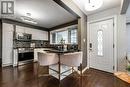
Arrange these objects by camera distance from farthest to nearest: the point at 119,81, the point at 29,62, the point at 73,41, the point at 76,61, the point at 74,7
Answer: the point at 29,62, the point at 73,41, the point at 74,7, the point at 76,61, the point at 119,81

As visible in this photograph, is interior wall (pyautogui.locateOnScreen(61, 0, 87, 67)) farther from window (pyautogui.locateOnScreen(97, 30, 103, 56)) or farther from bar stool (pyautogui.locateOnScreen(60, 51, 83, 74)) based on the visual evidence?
bar stool (pyautogui.locateOnScreen(60, 51, 83, 74))

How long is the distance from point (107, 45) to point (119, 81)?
6.64 feet

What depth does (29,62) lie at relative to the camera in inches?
211

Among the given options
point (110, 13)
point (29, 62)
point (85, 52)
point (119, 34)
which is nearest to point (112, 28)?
point (119, 34)

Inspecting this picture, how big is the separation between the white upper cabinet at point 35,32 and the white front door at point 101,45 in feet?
12.1

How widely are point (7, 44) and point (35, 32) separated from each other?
1.93m

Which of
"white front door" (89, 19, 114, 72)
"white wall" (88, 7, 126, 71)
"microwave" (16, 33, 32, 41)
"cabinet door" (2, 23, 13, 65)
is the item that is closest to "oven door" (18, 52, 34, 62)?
"cabinet door" (2, 23, 13, 65)

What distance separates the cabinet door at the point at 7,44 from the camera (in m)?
4.47

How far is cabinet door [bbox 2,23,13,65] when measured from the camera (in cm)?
447

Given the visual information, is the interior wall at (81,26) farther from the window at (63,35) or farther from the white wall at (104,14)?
the window at (63,35)

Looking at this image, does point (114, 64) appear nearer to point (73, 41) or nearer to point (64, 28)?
point (73, 41)

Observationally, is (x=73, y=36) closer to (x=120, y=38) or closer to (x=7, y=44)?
(x=120, y=38)

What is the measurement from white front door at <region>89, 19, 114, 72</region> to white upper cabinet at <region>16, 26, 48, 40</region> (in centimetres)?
368

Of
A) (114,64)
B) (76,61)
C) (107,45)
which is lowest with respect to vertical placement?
(114,64)
